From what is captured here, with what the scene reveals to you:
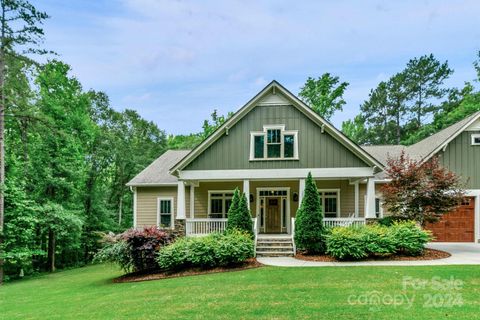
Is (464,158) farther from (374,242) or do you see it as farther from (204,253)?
(204,253)

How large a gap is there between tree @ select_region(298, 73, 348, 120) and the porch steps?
19.6 metres

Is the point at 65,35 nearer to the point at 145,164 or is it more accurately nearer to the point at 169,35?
the point at 169,35

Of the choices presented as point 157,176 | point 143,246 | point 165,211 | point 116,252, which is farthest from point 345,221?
point 157,176

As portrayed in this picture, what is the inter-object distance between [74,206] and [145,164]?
10715 mm

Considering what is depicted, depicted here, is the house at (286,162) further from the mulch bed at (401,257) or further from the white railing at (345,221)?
→ the mulch bed at (401,257)

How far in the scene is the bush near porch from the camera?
10875 millimetres

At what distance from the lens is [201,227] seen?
47.1 ft

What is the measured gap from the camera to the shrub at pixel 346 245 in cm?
1081

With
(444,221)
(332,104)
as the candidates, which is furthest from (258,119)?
(332,104)

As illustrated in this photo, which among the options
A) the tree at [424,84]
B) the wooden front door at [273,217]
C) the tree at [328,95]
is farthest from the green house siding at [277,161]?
the tree at [424,84]

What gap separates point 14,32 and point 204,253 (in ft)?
45.6

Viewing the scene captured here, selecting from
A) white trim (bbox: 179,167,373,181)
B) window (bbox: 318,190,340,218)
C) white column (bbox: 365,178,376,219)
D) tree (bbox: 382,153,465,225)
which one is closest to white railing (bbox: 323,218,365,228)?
white column (bbox: 365,178,376,219)

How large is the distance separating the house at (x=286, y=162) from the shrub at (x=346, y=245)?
208 centimetres

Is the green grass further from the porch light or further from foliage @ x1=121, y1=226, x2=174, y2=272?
the porch light
